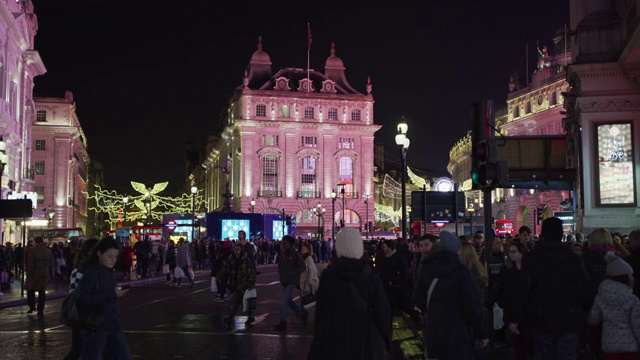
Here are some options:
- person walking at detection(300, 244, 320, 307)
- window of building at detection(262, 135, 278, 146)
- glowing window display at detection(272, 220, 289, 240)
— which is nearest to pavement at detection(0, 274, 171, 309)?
person walking at detection(300, 244, 320, 307)

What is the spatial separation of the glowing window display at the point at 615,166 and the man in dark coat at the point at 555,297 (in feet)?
64.6

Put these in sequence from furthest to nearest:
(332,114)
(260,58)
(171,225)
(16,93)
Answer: (260,58) → (332,114) → (171,225) → (16,93)

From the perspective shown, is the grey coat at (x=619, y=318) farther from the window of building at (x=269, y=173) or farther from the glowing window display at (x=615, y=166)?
the window of building at (x=269, y=173)

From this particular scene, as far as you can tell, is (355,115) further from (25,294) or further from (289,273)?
(289,273)

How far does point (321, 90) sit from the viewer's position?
9444cm

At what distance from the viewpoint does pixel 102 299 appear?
7383mm

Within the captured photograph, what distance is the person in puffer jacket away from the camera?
7.12m

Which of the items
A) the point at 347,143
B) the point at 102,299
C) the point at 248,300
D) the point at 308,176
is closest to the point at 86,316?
the point at 102,299

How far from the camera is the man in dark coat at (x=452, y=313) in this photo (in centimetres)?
677

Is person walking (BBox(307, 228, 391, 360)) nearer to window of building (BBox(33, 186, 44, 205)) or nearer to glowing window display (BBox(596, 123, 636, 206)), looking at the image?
glowing window display (BBox(596, 123, 636, 206))

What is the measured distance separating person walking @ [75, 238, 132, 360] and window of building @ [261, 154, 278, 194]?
276ft

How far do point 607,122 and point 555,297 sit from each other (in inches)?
797

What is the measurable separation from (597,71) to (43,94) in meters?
74.9

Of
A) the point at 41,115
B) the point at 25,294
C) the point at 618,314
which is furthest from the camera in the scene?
the point at 41,115
